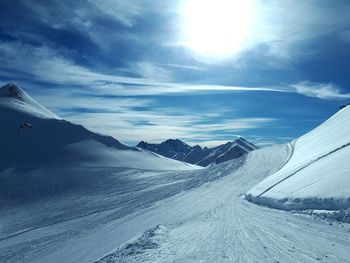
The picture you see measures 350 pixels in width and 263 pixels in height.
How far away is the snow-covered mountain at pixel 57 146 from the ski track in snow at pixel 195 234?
29592 mm

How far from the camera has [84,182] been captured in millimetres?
48875

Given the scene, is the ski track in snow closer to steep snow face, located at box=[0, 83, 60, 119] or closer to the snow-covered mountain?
the snow-covered mountain

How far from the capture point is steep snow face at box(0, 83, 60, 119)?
3658 inches

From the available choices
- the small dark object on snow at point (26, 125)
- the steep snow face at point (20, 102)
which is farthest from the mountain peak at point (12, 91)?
the small dark object on snow at point (26, 125)

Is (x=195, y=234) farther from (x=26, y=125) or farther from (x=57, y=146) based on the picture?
(x=26, y=125)

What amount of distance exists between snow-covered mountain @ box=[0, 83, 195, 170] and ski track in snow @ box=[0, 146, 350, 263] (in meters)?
29.6

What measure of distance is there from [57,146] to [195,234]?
6180 cm

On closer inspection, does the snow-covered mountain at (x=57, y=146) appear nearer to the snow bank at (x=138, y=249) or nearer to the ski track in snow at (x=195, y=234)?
the ski track in snow at (x=195, y=234)

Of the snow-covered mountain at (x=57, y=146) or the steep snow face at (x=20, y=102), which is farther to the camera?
the steep snow face at (x=20, y=102)

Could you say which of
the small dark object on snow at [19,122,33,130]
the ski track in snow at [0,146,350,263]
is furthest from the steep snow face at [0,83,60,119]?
the ski track in snow at [0,146,350,263]

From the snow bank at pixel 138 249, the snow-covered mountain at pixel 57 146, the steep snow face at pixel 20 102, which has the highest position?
the steep snow face at pixel 20 102

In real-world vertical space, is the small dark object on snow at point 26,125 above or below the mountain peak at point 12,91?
below

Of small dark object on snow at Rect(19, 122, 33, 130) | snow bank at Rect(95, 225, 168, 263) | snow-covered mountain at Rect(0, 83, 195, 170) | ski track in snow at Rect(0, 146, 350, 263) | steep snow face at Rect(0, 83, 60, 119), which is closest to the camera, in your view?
ski track in snow at Rect(0, 146, 350, 263)

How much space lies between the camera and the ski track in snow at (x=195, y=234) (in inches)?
404
